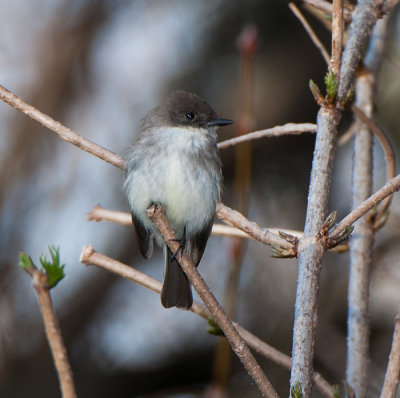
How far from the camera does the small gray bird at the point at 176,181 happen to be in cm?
298

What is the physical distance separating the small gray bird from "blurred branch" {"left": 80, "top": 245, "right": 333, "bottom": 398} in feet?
2.32

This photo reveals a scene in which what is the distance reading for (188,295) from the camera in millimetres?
2729

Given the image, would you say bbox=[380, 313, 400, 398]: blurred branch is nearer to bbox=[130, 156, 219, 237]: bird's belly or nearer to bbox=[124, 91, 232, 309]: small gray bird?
bbox=[124, 91, 232, 309]: small gray bird

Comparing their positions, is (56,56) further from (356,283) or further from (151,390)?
(356,283)

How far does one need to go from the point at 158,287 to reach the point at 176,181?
39.6 inches

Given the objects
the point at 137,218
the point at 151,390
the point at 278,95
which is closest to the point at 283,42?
the point at 278,95

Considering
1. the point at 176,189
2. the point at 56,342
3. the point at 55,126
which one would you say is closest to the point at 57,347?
the point at 56,342

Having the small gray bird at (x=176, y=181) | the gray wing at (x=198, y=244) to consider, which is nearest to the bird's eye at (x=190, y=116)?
the small gray bird at (x=176, y=181)

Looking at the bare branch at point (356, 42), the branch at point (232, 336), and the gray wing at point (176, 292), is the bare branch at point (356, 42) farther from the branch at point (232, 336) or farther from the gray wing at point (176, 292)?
the gray wing at point (176, 292)

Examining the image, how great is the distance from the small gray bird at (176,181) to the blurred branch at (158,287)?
2.32 ft

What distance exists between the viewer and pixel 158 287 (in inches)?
79.8

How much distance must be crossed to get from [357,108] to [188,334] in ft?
8.64

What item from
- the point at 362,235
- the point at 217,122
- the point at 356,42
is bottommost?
the point at 362,235

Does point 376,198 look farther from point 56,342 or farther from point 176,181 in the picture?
Answer: point 176,181
